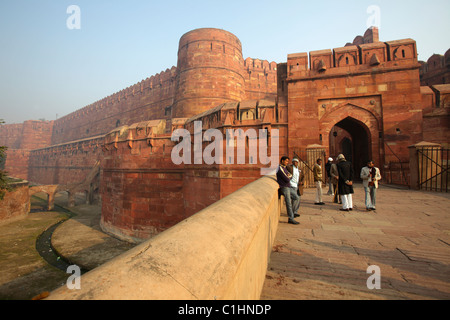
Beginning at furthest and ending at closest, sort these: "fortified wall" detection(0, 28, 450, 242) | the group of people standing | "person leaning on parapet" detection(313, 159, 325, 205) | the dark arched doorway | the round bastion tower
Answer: the round bastion tower
the dark arched doorway
"fortified wall" detection(0, 28, 450, 242)
"person leaning on parapet" detection(313, 159, 325, 205)
the group of people standing

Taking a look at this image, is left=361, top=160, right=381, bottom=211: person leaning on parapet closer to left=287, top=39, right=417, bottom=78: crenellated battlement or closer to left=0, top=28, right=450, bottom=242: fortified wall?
left=0, top=28, right=450, bottom=242: fortified wall

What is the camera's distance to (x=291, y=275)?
2.17 meters

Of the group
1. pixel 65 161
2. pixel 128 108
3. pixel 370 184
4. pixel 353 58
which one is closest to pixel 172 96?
pixel 128 108

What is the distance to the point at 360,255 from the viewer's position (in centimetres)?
259

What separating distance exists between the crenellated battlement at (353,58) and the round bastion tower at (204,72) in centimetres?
752

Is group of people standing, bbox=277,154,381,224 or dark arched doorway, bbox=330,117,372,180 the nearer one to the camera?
group of people standing, bbox=277,154,381,224

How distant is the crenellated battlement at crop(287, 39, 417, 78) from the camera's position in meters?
8.27

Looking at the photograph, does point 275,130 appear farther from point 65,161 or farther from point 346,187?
point 65,161

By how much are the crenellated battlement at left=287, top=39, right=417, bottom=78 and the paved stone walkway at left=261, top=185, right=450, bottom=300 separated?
6.17 m

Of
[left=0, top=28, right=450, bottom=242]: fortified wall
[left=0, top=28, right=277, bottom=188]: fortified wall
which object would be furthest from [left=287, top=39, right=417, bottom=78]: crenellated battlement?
[left=0, top=28, right=277, bottom=188]: fortified wall

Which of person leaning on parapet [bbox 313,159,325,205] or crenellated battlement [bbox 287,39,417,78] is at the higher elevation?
crenellated battlement [bbox 287,39,417,78]

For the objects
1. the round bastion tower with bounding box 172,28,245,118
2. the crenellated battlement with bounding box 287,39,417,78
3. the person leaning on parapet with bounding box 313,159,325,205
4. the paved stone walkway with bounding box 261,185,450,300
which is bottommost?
the paved stone walkway with bounding box 261,185,450,300

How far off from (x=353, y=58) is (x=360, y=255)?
8.67 meters

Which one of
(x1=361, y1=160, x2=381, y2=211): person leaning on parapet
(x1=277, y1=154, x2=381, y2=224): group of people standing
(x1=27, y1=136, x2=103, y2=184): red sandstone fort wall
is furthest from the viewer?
(x1=27, y1=136, x2=103, y2=184): red sandstone fort wall
